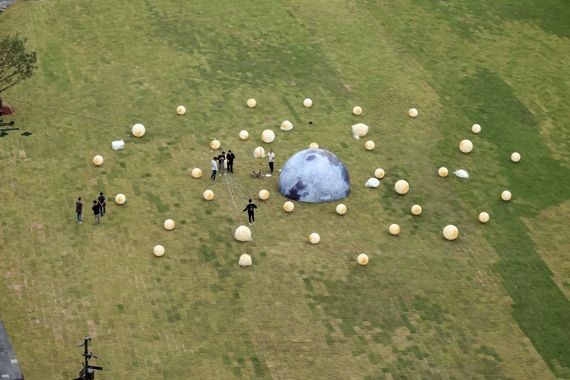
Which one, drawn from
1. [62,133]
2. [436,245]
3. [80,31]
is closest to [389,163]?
[436,245]

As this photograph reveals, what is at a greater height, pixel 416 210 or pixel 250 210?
pixel 250 210

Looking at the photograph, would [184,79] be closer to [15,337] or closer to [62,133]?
[62,133]

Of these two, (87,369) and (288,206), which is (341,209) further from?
(87,369)

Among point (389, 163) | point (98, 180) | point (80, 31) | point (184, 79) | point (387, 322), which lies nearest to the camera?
point (387, 322)

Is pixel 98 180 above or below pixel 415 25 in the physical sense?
above

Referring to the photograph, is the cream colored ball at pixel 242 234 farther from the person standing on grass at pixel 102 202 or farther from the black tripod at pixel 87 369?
the black tripod at pixel 87 369

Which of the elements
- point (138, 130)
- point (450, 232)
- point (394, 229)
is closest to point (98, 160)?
point (138, 130)

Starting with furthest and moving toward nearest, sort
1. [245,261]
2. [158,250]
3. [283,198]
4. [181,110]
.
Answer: [181,110] < [283,198] < [158,250] < [245,261]
